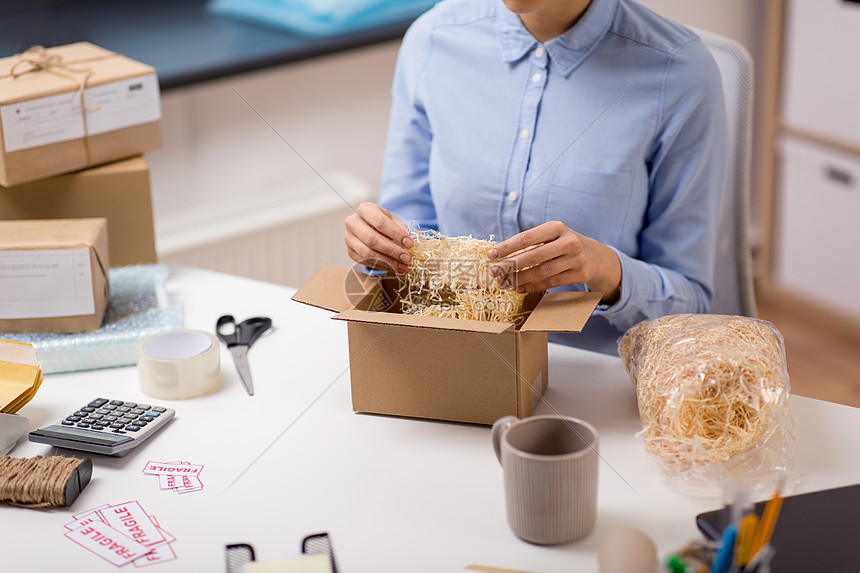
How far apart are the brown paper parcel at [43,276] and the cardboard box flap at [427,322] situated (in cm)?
41

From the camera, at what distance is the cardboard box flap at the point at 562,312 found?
0.93 metres

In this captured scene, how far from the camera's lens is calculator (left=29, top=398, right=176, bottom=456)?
0.96 meters

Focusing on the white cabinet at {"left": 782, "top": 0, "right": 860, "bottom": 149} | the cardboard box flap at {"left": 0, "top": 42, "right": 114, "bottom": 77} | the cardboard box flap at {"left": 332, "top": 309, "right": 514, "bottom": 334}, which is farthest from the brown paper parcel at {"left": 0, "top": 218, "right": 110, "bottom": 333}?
the white cabinet at {"left": 782, "top": 0, "right": 860, "bottom": 149}

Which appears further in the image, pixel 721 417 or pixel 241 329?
pixel 241 329

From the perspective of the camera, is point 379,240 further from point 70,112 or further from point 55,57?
point 55,57

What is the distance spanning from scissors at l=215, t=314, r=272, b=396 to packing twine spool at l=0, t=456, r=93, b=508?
0.77 ft

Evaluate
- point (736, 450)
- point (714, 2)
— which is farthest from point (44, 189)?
point (714, 2)

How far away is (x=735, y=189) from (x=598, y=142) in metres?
0.26

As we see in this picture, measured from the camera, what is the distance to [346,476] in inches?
36.7

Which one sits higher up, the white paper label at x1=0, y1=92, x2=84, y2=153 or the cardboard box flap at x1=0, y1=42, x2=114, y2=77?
the cardboard box flap at x1=0, y1=42, x2=114, y2=77

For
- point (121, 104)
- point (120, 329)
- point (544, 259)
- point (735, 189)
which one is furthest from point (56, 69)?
point (735, 189)

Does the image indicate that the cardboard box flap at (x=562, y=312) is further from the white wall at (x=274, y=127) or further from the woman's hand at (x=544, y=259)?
the white wall at (x=274, y=127)

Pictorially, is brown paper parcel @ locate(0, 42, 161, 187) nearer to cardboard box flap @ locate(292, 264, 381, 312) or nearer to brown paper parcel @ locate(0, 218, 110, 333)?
brown paper parcel @ locate(0, 218, 110, 333)

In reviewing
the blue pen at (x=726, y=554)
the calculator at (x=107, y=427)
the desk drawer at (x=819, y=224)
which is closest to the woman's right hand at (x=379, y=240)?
the calculator at (x=107, y=427)
